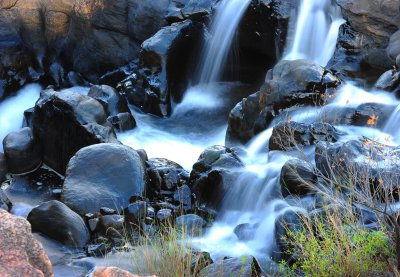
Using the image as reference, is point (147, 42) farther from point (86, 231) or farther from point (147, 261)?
point (147, 261)

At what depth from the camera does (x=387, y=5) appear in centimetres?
1263

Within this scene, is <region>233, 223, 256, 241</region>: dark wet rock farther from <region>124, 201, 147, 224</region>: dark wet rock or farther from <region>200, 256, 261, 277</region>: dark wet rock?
<region>200, 256, 261, 277</region>: dark wet rock

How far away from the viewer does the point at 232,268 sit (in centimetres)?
605

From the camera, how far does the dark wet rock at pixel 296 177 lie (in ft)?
28.1

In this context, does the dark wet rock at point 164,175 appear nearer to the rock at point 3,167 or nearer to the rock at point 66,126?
the rock at point 66,126

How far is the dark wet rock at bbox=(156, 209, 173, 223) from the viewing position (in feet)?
29.3

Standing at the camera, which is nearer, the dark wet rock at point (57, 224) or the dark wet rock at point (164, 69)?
the dark wet rock at point (57, 224)

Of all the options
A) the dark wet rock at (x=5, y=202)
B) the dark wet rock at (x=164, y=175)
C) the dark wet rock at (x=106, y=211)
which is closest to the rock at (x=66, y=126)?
the dark wet rock at (x=164, y=175)

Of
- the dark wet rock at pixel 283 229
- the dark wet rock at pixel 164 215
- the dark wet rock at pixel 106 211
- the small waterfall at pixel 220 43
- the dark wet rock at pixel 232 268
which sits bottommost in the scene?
the dark wet rock at pixel 164 215

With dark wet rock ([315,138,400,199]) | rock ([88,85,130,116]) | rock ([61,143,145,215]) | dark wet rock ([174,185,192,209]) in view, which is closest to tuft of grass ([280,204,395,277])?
dark wet rock ([315,138,400,199])

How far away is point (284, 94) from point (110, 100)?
3780 mm

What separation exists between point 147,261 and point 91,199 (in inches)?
142

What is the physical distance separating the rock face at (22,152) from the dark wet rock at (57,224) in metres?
3.05

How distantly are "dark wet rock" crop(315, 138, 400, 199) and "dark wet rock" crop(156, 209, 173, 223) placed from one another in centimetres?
227
